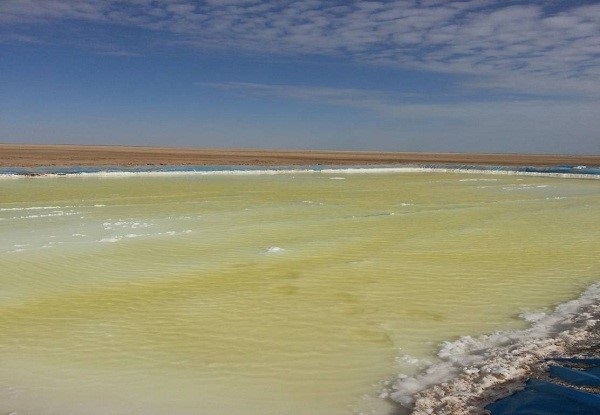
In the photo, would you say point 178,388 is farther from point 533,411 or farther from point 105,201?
point 105,201

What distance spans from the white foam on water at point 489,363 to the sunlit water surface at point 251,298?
0.21m

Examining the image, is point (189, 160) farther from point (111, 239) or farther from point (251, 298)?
point (251, 298)

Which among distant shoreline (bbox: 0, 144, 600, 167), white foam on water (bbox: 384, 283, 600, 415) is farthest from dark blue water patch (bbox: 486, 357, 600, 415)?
distant shoreline (bbox: 0, 144, 600, 167)

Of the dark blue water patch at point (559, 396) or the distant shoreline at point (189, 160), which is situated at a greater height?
the distant shoreline at point (189, 160)

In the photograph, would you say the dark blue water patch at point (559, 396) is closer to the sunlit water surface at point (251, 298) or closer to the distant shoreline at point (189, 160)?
the sunlit water surface at point (251, 298)

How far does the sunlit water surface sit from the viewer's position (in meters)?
4.60

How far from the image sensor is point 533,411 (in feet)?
13.3

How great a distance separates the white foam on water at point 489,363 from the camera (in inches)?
171

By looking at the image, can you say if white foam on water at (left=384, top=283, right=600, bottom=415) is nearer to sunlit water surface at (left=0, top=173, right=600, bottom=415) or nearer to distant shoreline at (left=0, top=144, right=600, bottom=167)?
sunlit water surface at (left=0, top=173, right=600, bottom=415)

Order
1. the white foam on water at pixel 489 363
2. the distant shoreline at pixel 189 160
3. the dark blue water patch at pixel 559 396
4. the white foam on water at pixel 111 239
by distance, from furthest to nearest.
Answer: the distant shoreline at pixel 189 160, the white foam on water at pixel 111 239, the white foam on water at pixel 489 363, the dark blue water patch at pixel 559 396

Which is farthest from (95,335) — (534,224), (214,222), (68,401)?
(534,224)

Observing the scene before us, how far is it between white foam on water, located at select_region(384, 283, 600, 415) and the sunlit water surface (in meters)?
0.21

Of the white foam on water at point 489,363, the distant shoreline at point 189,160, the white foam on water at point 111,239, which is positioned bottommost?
the white foam on water at point 489,363

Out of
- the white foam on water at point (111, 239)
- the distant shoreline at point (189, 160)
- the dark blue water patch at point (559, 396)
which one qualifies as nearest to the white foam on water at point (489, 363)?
the dark blue water patch at point (559, 396)
